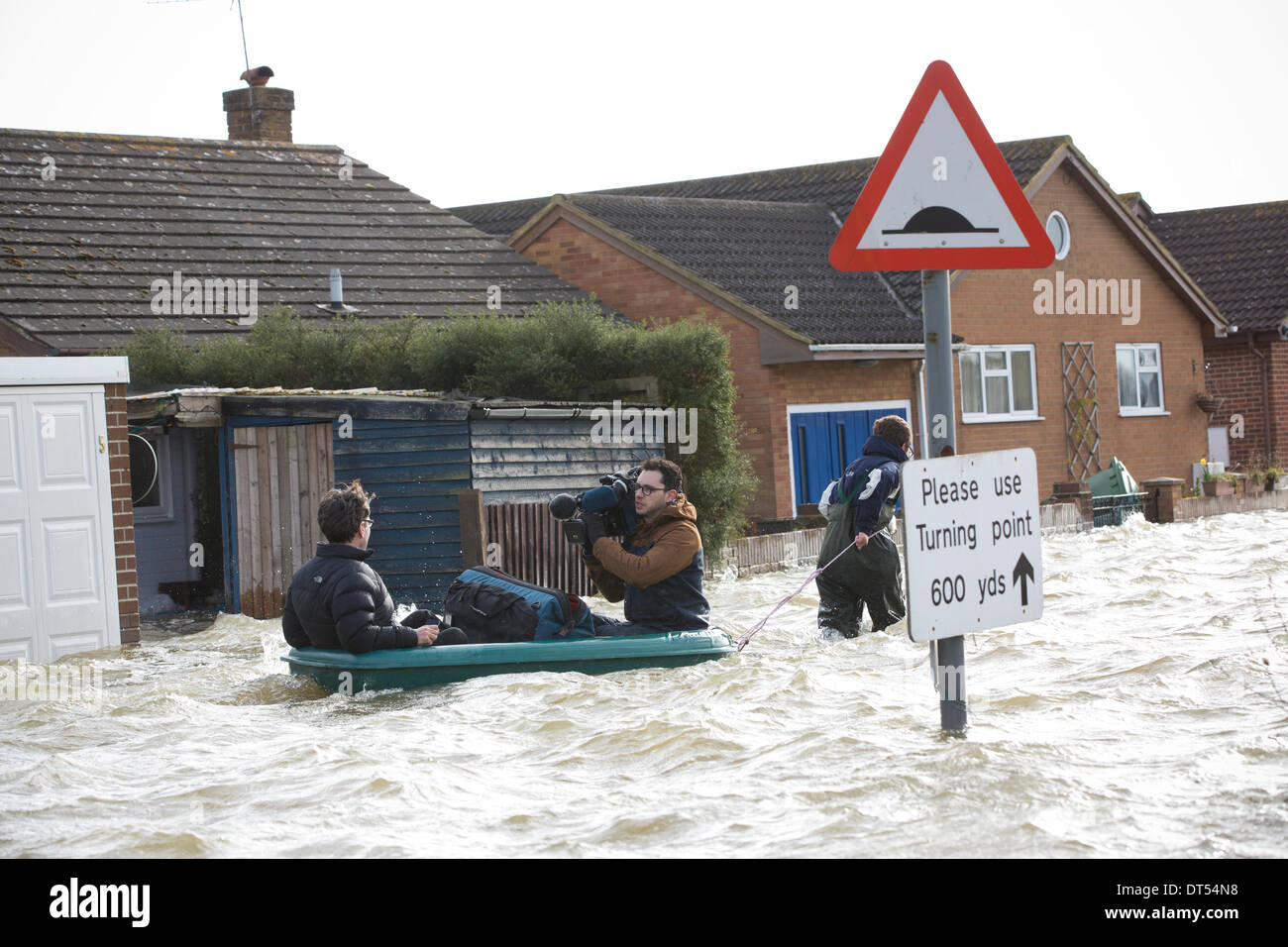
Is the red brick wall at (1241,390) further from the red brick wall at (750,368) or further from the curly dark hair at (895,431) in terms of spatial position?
the curly dark hair at (895,431)

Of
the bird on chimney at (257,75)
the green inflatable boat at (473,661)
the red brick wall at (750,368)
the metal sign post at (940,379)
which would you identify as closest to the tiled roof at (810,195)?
the red brick wall at (750,368)

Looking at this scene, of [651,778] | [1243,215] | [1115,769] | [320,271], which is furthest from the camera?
[1243,215]

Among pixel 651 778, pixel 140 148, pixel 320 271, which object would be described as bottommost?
pixel 651 778

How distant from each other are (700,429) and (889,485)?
6.83 m

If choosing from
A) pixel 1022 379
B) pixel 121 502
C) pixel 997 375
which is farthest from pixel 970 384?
pixel 121 502

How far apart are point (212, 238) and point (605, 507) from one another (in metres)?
13.5

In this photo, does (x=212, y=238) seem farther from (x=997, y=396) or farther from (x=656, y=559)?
(x=656, y=559)

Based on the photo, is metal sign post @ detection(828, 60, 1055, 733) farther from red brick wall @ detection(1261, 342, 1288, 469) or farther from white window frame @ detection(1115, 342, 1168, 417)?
red brick wall @ detection(1261, 342, 1288, 469)

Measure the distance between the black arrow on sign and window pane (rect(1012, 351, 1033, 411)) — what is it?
20.8m

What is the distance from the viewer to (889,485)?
36.4 feet

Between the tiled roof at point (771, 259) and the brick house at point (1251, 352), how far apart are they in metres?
9.10

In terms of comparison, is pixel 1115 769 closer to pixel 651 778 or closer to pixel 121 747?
pixel 651 778

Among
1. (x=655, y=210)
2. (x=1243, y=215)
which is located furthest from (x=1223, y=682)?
(x=1243, y=215)

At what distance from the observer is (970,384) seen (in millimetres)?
25281
